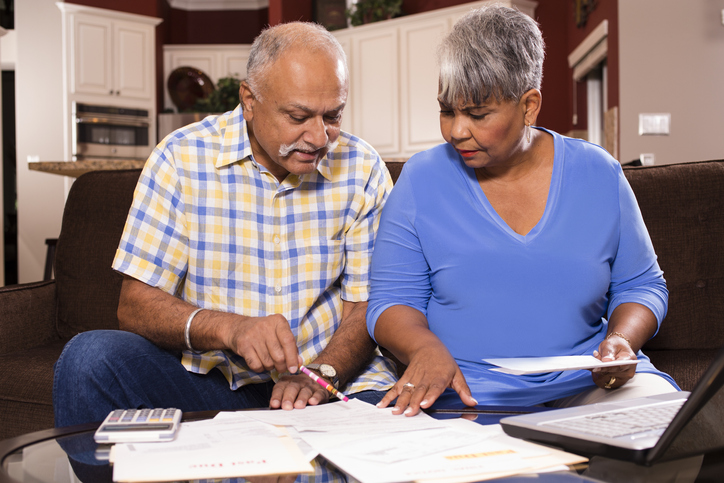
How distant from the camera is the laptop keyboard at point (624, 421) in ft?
2.41

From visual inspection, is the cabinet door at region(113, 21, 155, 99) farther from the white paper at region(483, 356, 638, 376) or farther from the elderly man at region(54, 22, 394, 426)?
the white paper at region(483, 356, 638, 376)

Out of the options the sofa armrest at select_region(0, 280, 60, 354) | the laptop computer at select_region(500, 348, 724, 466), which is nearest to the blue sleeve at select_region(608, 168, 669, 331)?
the laptop computer at select_region(500, 348, 724, 466)

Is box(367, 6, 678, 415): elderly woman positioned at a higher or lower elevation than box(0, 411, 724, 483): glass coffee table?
higher

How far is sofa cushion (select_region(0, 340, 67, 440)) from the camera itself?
170 cm

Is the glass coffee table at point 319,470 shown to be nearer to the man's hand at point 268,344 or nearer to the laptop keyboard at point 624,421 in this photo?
the laptop keyboard at point 624,421

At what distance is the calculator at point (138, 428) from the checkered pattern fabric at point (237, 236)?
509 millimetres

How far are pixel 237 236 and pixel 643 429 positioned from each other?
89 centimetres

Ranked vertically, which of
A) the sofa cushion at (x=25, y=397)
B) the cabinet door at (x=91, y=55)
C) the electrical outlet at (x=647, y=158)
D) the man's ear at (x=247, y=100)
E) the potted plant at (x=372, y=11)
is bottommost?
the sofa cushion at (x=25, y=397)

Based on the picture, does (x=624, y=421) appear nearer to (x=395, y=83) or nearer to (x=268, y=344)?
(x=268, y=344)

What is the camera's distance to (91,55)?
6648 millimetres

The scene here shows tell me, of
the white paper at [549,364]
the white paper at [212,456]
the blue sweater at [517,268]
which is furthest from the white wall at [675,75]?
the white paper at [212,456]

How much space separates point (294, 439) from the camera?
2.67ft

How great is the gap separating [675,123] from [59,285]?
356 centimetres

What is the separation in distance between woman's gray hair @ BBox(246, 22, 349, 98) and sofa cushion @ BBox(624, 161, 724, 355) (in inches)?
41.5
